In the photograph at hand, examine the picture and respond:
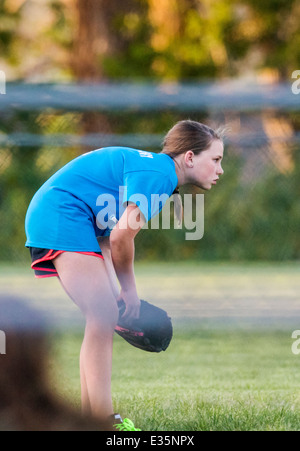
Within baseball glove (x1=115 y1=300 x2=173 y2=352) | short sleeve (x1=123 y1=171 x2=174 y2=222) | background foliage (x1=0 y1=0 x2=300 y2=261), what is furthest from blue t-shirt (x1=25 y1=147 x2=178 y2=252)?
background foliage (x1=0 y1=0 x2=300 y2=261)

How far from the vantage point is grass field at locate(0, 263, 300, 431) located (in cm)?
381

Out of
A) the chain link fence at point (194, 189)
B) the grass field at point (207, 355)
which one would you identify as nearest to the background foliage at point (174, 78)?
the chain link fence at point (194, 189)

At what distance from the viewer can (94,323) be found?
136 inches

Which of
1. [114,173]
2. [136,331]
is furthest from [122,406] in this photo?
[114,173]

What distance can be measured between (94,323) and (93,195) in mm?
579

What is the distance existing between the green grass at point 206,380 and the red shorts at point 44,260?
0.35 metres

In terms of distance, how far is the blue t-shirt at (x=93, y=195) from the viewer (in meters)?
3.57

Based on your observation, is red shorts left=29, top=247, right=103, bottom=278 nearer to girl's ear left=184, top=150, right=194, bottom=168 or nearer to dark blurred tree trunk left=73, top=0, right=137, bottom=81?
girl's ear left=184, top=150, right=194, bottom=168

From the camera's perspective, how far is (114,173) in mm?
3711

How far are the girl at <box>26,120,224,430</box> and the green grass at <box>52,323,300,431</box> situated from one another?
201 mm

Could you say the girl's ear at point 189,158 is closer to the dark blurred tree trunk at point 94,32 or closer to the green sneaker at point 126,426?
the green sneaker at point 126,426
